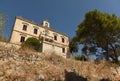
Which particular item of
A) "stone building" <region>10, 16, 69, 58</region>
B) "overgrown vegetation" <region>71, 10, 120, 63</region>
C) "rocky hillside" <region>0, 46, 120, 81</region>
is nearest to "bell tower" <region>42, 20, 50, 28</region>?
"stone building" <region>10, 16, 69, 58</region>

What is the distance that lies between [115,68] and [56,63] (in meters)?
6.80

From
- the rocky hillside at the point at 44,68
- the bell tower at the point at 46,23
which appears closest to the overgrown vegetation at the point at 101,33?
the rocky hillside at the point at 44,68

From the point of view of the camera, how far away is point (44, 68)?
9.92 metres

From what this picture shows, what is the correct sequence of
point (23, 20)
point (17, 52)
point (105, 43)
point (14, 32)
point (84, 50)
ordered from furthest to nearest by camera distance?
point (23, 20) < point (14, 32) < point (84, 50) < point (105, 43) < point (17, 52)

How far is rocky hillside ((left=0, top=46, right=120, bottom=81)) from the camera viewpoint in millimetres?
8594

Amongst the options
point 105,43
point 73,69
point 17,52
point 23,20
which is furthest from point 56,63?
point 23,20

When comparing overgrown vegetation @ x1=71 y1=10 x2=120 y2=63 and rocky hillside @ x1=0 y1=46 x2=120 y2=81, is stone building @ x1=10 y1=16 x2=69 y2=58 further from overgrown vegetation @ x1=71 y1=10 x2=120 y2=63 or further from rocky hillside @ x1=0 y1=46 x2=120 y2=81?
rocky hillside @ x1=0 y1=46 x2=120 y2=81

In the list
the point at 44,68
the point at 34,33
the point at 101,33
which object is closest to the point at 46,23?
the point at 34,33

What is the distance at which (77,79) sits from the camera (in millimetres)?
10523

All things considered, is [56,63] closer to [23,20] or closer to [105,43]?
[105,43]

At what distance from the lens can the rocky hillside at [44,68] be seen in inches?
338

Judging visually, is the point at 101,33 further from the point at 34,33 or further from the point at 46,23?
the point at 46,23

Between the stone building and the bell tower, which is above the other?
the bell tower

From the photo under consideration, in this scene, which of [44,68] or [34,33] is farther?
[34,33]
